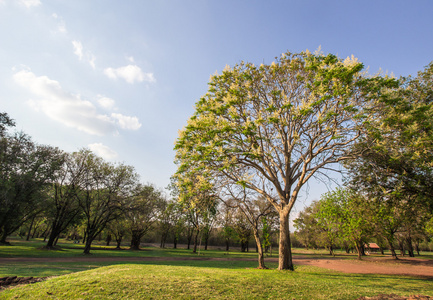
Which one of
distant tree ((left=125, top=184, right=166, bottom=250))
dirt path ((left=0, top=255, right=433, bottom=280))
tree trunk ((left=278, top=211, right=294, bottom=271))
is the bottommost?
dirt path ((left=0, top=255, right=433, bottom=280))

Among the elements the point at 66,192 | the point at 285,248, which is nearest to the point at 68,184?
the point at 66,192

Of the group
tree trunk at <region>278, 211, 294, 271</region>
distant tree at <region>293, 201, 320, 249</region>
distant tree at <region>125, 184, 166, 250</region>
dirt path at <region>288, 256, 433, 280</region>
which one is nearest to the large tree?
tree trunk at <region>278, 211, 294, 271</region>

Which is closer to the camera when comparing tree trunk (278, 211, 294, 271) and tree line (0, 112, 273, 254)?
tree trunk (278, 211, 294, 271)

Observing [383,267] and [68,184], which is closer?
[383,267]

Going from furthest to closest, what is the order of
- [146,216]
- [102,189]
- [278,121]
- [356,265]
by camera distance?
[146,216], [102,189], [356,265], [278,121]

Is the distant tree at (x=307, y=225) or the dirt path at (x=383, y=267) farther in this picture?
the distant tree at (x=307, y=225)

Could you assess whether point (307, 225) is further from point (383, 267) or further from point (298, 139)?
point (298, 139)

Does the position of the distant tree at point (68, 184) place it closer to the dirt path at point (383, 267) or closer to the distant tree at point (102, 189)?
the distant tree at point (102, 189)

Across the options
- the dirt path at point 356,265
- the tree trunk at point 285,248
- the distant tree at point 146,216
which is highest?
the distant tree at point 146,216

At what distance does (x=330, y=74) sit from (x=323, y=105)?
2805 mm

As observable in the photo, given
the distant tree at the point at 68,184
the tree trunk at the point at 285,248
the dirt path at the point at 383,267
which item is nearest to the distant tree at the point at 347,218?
the dirt path at the point at 383,267

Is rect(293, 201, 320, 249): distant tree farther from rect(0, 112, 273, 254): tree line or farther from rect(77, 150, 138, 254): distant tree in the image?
rect(77, 150, 138, 254): distant tree

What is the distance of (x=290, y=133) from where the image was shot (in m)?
15.6

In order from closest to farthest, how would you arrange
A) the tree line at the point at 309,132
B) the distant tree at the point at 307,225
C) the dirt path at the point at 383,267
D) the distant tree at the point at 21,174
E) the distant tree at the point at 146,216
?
1. the tree line at the point at 309,132
2. the dirt path at the point at 383,267
3. the distant tree at the point at 21,174
4. the distant tree at the point at 146,216
5. the distant tree at the point at 307,225
